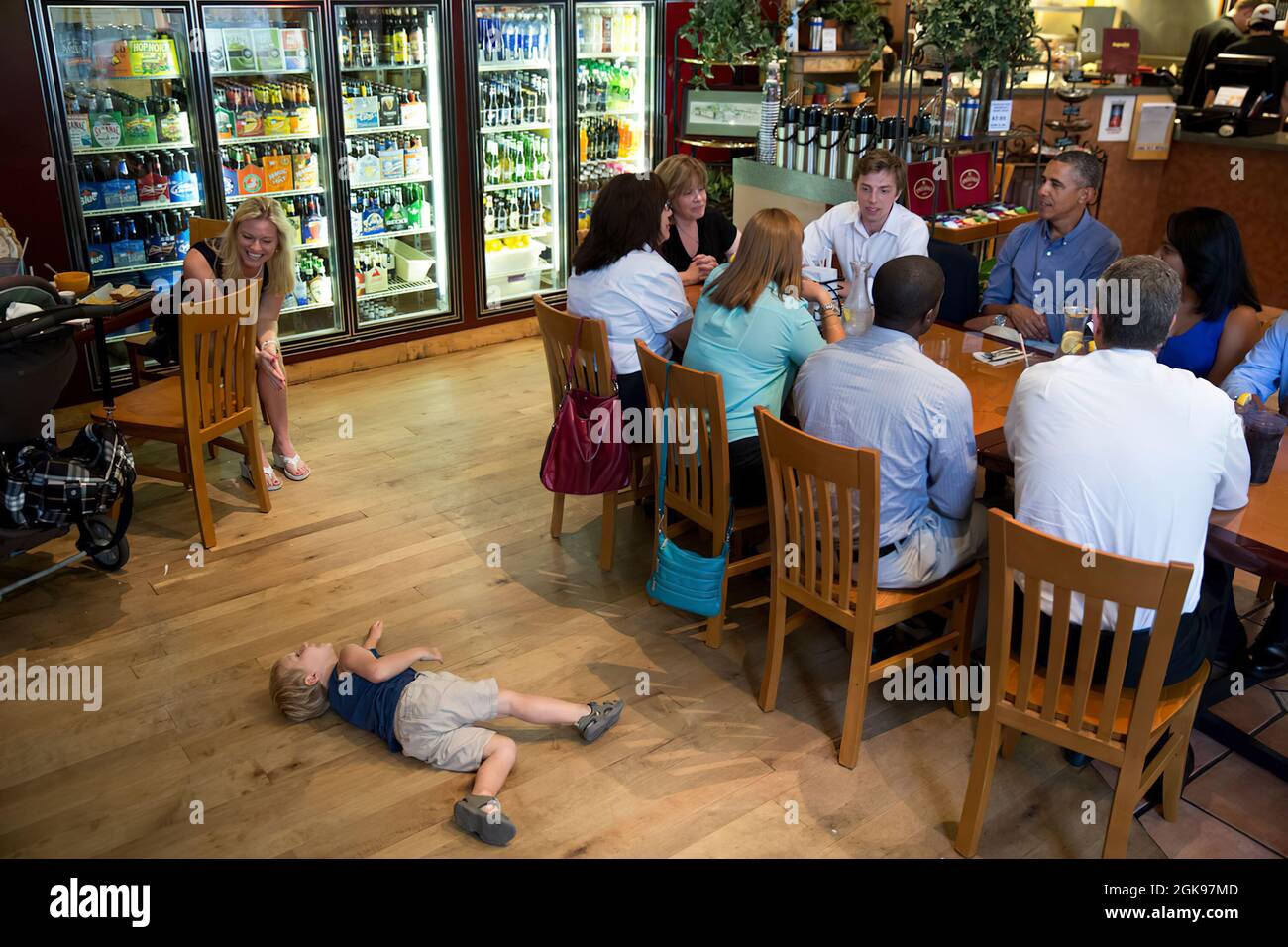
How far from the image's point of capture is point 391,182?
18.8 feet

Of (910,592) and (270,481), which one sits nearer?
(910,592)

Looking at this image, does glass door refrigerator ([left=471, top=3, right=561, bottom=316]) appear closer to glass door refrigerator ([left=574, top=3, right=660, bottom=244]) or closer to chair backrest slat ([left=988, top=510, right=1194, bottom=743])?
glass door refrigerator ([left=574, top=3, right=660, bottom=244])

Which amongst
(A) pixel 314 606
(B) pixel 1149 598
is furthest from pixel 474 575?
(B) pixel 1149 598

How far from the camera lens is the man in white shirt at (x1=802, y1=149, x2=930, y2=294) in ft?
13.4

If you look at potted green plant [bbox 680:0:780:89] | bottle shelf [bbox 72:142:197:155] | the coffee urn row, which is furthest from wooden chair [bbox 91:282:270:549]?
potted green plant [bbox 680:0:780:89]

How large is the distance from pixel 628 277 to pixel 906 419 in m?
1.31

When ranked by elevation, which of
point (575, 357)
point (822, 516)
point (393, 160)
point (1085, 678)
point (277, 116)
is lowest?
point (1085, 678)

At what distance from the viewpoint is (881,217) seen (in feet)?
13.7

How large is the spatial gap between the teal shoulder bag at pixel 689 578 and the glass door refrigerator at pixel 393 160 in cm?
315

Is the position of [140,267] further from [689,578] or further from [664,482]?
[689,578]

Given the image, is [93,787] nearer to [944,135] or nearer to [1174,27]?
[944,135]

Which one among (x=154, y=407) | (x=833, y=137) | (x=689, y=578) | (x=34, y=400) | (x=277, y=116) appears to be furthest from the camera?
(x=277, y=116)

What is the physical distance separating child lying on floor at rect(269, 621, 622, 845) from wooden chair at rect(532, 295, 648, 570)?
92 cm

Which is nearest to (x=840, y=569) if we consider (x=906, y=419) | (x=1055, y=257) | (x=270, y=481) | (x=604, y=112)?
(x=906, y=419)
